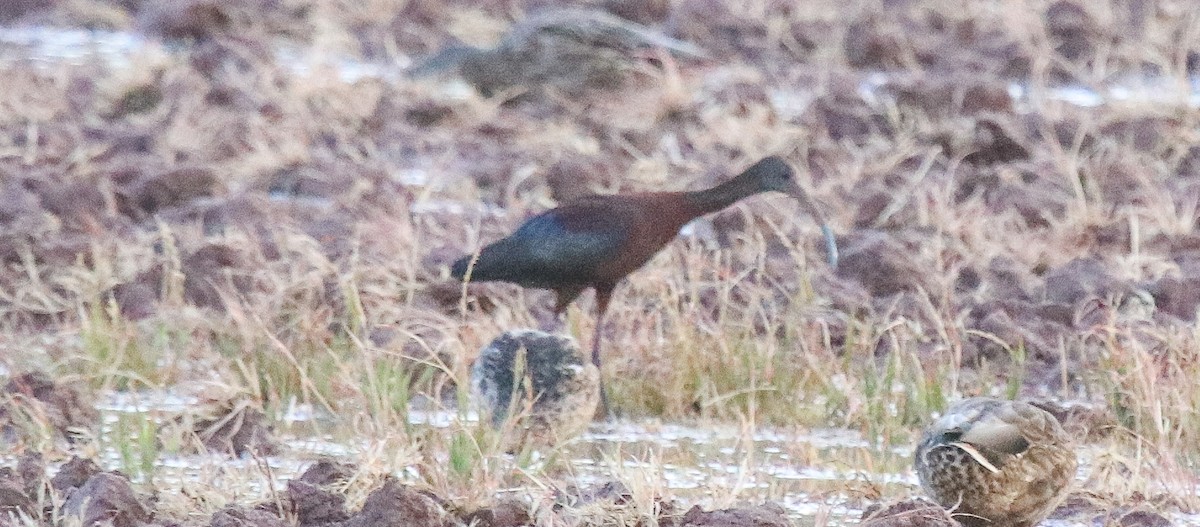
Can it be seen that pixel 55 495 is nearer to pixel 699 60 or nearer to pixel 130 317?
pixel 130 317

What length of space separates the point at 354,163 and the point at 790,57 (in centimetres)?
311

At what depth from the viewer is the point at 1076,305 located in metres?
7.65

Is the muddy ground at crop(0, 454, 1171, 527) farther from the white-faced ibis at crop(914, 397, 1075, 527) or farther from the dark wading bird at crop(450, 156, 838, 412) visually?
the dark wading bird at crop(450, 156, 838, 412)

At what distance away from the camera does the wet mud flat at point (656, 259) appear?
628 cm

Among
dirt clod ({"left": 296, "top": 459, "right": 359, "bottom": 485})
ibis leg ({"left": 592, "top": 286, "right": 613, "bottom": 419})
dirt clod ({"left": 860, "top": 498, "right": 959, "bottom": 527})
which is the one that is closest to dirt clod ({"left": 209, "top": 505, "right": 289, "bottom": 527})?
dirt clod ({"left": 296, "top": 459, "right": 359, "bottom": 485})

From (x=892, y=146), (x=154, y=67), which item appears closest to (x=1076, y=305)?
(x=892, y=146)

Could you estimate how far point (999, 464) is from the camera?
17.3 feet

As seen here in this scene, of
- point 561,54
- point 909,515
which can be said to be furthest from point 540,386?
point 561,54

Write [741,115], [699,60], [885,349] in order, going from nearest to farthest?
[885,349]
[741,115]
[699,60]

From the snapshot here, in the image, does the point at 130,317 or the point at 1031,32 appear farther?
the point at 1031,32

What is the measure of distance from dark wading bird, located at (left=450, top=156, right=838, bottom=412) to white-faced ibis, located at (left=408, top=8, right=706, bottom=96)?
14.1ft

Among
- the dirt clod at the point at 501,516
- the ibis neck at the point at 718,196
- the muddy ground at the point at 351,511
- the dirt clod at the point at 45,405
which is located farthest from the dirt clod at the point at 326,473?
the ibis neck at the point at 718,196

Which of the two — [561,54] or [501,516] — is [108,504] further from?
[561,54]

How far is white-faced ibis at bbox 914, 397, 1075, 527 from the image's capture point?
5.27m
